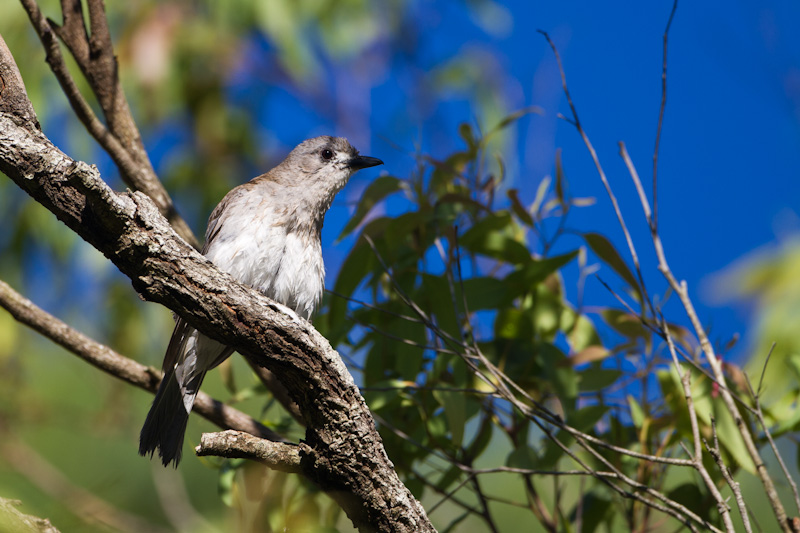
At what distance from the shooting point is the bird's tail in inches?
122

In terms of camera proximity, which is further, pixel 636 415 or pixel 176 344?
pixel 176 344

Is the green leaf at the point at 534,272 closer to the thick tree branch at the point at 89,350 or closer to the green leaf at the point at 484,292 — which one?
the green leaf at the point at 484,292

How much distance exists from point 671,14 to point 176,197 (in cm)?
533

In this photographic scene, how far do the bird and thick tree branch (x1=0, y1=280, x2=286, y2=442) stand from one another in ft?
0.44

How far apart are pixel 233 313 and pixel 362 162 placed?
1.99m

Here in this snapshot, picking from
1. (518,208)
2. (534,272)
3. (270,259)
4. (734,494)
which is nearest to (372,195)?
(270,259)

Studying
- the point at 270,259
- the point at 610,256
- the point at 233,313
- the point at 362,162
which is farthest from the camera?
the point at 362,162

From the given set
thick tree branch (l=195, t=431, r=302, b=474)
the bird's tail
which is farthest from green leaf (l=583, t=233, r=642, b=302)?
the bird's tail

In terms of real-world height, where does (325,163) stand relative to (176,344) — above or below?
above

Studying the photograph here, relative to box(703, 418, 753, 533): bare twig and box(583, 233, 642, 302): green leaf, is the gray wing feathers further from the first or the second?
box(703, 418, 753, 533): bare twig

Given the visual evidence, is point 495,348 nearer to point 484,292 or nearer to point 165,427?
point 484,292

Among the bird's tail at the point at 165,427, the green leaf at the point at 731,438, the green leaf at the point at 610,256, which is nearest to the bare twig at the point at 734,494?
the green leaf at the point at 731,438

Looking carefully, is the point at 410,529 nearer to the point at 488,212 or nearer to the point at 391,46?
the point at 488,212

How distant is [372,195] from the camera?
3.34 metres
